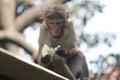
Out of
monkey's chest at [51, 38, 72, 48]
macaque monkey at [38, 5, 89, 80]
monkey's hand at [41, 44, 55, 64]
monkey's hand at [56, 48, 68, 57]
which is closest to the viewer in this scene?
monkey's hand at [41, 44, 55, 64]

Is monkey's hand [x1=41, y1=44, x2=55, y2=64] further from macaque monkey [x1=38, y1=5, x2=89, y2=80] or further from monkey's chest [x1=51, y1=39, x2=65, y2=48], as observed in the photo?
monkey's chest [x1=51, y1=39, x2=65, y2=48]

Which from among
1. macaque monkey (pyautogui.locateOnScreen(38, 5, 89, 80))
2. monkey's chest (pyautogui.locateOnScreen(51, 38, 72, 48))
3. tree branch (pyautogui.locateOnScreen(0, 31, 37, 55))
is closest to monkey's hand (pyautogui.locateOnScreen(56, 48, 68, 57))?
macaque monkey (pyautogui.locateOnScreen(38, 5, 89, 80))

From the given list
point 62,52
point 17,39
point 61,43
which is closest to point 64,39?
point 61,43

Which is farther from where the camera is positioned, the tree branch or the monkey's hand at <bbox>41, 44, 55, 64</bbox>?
the tree branch

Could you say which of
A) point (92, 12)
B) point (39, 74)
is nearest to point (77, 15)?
point (92, 12)

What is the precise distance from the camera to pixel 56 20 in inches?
140

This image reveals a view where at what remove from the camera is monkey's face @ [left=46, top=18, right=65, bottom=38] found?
350cm

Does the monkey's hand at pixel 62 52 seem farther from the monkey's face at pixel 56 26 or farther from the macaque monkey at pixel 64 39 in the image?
the monkey's face at pixel 56 26

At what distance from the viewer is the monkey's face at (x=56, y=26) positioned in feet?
11.5

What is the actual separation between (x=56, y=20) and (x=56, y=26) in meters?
0.10

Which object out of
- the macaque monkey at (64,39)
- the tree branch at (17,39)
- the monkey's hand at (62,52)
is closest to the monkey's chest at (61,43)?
the macaque monkey at (64,39)

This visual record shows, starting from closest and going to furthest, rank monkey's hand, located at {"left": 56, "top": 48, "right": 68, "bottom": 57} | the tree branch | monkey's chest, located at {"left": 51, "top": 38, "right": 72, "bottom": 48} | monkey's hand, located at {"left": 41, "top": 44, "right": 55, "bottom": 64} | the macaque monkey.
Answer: monkey's hand, located at {"left": 41, "top": 44, "right": 55, "bottom": 64}, monkey's hand, located at {"left": 56, "top": 48, "right": 68, "bottom": 57}, the macaque monkey, monkey's chest, located at {"left": 51, "top": 38, "right": 72, "bottom": 48}, the tree branch

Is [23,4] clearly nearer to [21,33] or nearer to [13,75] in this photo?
[21,33]

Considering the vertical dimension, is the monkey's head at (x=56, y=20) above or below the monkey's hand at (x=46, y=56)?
below
